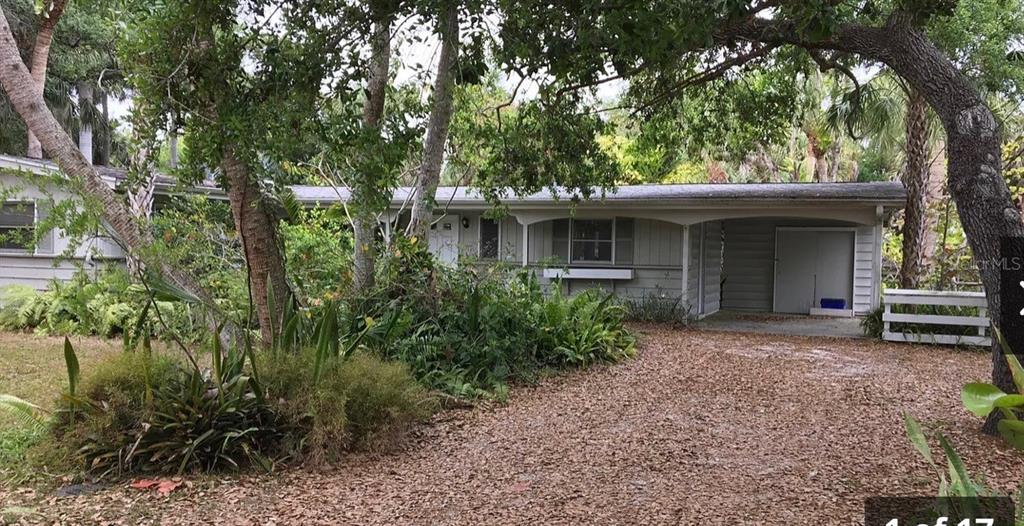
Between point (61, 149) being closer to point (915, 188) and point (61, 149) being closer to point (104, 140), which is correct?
point (915, 188)

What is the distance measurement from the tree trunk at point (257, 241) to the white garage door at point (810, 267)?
41.2 ft

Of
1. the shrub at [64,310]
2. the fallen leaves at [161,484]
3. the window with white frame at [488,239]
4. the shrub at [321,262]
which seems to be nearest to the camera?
the fallen leaves at [161,484]

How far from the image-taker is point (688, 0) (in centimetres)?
498

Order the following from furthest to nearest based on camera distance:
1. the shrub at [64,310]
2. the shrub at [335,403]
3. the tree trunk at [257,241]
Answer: the shrub at [64,310]
the tree trunk at [257,241]
the shrub at [335,403]

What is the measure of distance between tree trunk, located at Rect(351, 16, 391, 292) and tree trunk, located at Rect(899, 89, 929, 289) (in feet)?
30.0

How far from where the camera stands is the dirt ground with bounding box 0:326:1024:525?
4.05 meters

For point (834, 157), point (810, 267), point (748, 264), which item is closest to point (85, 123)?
point (748, 264)

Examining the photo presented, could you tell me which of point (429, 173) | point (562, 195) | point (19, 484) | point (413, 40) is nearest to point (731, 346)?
point (562, 195)

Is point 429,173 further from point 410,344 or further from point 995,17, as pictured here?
point 995,17

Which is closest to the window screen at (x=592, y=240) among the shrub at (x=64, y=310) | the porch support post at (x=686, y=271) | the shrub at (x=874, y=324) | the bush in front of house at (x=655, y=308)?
the bush in front of house at (x=655, y=308)

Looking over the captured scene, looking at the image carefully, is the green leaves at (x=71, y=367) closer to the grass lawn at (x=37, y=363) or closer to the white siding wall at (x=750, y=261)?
the grass lawn at (x=37, y=363)

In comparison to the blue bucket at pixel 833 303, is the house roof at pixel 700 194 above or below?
above

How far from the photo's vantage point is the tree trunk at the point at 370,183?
18.8 feet

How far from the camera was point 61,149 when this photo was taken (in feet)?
20.3
